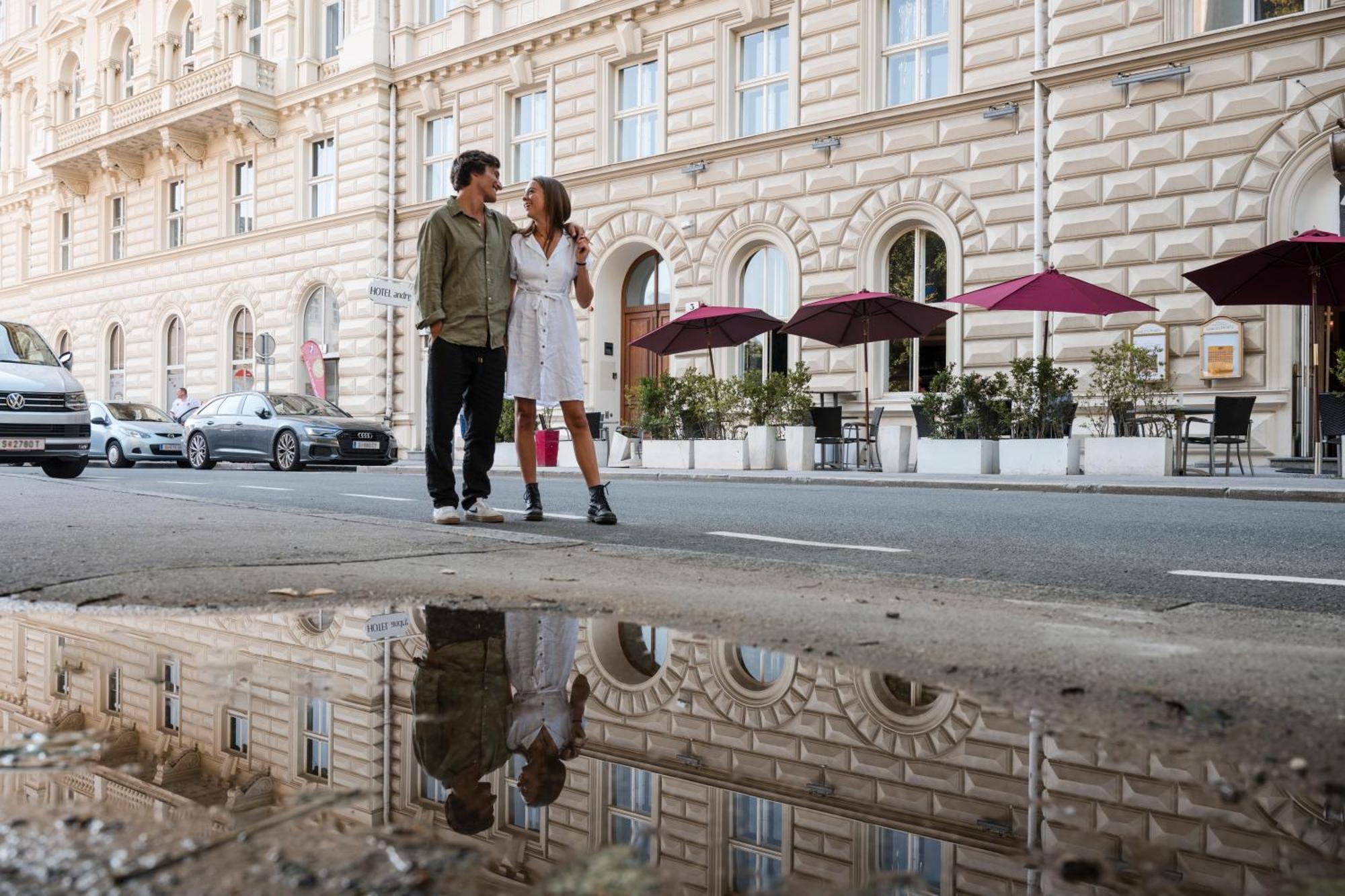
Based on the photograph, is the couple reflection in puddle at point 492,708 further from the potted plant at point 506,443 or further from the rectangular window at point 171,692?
the potted plant at point 506,443

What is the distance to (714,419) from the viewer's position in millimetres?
16188

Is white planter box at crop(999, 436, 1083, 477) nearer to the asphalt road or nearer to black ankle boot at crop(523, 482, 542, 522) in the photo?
the asphalt road

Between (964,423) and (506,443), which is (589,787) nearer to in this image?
(964,423)

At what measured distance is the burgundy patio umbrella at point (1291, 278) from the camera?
11.7 m

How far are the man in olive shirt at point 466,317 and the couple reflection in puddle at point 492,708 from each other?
299 centimetres

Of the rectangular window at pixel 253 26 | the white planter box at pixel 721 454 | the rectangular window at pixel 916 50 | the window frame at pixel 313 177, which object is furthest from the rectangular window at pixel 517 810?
the rectangular window at pixel 253 26

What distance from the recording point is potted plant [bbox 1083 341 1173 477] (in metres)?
12.3

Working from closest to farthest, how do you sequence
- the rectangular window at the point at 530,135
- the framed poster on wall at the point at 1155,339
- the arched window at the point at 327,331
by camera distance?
1. the framed poster on wall at the point at 1155,339
2. the rectangular window at the point at 530,135
3. the arched window at the point at 327,331

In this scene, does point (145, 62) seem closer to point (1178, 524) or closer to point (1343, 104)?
point (1343, 104)

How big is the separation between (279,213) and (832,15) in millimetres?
15713

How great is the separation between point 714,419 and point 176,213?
21539 mm

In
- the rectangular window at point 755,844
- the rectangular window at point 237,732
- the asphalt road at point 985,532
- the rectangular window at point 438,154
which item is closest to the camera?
the rectangular window at point 755,844

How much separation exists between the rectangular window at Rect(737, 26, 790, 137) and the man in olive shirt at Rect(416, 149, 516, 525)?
45.6ft

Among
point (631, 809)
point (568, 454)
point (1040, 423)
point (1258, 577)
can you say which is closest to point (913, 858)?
point (631, 809)
